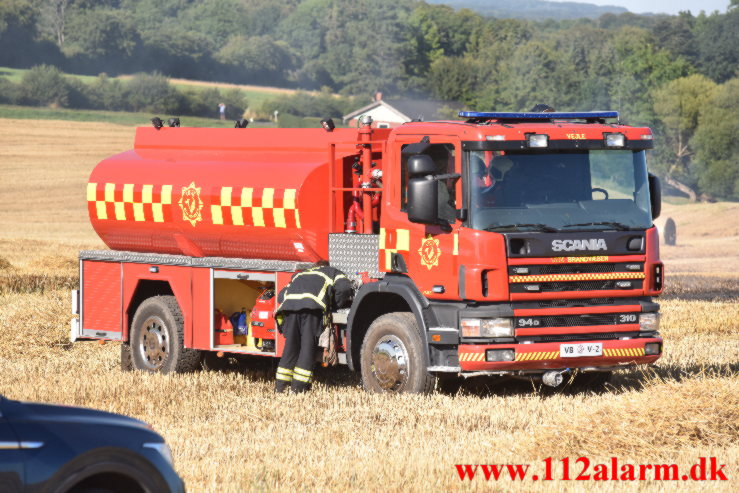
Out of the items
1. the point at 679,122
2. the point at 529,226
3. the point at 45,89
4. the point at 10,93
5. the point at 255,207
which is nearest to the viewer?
the point at 529,226

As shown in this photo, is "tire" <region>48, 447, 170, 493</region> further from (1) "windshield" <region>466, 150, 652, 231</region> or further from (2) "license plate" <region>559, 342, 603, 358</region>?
(2) "license plate" <region>559, 342, 603, 358</region>

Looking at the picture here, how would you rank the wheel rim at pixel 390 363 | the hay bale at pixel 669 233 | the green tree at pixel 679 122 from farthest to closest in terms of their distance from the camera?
1. the green tree at pixel 679 122
2. the hay bale at pixel 669 233
3. the wheel rim at pixel 390 363

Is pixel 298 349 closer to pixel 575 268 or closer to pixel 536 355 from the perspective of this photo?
pixel 536 355

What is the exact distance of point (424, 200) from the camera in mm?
11156

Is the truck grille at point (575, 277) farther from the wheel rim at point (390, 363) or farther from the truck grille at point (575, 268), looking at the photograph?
the wheel rim at point (390, 363)

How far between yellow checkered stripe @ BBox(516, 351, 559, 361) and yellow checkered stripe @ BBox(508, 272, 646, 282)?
0.64 meters

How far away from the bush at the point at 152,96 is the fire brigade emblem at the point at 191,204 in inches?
2703

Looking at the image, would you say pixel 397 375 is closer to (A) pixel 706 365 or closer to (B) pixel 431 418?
(B) pixel 431 418

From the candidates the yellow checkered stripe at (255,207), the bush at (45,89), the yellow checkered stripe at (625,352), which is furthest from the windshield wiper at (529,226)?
the bush at (45,89)

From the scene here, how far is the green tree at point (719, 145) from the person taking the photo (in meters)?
87.8

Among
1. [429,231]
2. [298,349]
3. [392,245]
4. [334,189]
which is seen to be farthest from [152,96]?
[429,231]

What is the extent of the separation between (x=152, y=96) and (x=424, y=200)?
74.7 m

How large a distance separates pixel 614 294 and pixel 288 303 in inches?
121

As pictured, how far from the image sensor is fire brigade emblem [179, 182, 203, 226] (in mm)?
14219
